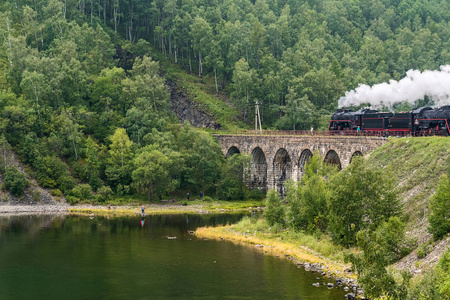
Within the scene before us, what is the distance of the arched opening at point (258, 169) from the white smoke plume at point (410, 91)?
1776 centimetres

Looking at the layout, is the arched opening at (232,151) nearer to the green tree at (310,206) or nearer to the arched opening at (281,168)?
the arched opening at (281,168)

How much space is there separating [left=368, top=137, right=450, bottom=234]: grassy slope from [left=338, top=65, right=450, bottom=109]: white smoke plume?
1423cm

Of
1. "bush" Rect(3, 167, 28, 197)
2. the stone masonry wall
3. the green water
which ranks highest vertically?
the stone masonry wall

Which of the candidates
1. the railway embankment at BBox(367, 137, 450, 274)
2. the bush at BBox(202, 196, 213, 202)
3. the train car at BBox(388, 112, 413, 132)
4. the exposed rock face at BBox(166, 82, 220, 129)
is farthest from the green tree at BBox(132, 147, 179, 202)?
the railway embankment at BBox(367, 137, 450, 274)

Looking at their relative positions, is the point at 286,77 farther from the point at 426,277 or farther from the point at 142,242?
the point at 426,277

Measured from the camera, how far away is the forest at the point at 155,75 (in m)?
95.8

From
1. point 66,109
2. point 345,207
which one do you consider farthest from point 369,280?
point 66,109

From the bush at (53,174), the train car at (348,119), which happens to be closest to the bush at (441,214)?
the train car at (348,119)

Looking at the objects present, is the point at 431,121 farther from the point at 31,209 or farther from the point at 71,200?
the point at 31,209

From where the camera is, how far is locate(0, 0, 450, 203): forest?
95812mm

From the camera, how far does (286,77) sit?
420 feet

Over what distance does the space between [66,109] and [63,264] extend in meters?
54.8

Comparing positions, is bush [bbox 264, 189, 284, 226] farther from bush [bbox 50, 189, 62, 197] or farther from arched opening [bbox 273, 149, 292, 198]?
bush [bbox 50, 189, 62, 197]

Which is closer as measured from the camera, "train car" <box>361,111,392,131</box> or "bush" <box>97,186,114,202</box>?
"train car" <box>361,111,392,131</box>
